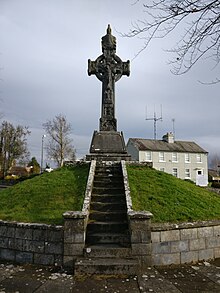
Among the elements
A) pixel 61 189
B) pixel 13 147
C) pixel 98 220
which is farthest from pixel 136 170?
pixel 13 147

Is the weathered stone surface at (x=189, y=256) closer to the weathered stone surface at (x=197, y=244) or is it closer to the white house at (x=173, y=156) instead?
the weathered stone surface at (x=197, y=244)

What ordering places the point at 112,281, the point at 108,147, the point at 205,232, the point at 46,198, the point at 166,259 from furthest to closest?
the point at 108,147 → the point at 46,198 → the point at 205,232 → the point at 166,259 → the point at 112,281

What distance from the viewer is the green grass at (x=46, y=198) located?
23.9ft

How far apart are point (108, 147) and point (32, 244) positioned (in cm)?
727

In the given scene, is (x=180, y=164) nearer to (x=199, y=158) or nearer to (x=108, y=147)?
(x=199, y=158)

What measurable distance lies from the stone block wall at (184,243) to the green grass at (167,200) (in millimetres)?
428

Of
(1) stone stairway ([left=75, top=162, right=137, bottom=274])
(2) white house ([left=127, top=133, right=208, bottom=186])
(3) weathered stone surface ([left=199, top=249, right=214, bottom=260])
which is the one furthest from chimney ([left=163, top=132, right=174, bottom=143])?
(3) weathered stone surface ([left=199, top=249, right=214, bottom=260])

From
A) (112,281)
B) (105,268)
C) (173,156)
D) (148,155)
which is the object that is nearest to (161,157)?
(173,156)

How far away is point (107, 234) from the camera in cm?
669

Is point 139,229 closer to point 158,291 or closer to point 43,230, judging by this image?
point 158,291

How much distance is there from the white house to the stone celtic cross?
28752 millimetres

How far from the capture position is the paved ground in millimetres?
4793

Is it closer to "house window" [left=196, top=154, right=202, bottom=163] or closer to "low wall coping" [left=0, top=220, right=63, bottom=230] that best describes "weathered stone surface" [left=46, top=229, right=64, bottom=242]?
"low wall coping" [left=0, top=220, right=63, bottom=230]

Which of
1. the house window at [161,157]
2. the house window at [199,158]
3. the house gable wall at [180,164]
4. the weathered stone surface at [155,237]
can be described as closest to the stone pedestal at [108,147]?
the weathered stone surface at [155,237]
